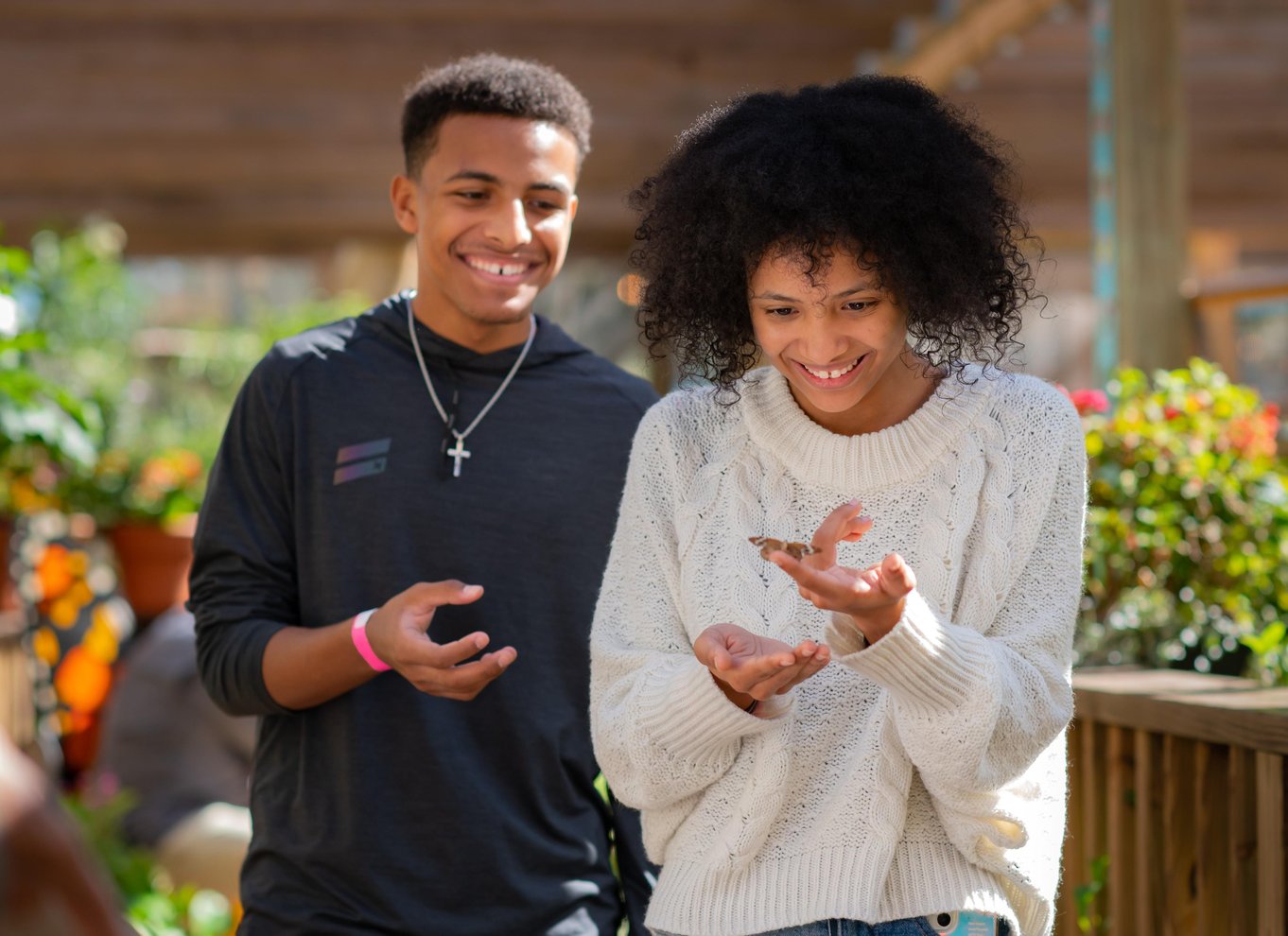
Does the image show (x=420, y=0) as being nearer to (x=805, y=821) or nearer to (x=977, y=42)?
(x=977, y=42)

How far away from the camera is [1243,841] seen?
2424 millimetres

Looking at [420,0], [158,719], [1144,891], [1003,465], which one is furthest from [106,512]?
[1003,465]

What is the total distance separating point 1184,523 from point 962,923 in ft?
5.55

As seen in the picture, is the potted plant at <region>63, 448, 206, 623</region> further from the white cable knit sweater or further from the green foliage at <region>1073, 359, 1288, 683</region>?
the white cable knit sweater

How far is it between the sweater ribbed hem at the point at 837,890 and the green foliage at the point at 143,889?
203cm

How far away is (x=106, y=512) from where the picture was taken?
6320mm

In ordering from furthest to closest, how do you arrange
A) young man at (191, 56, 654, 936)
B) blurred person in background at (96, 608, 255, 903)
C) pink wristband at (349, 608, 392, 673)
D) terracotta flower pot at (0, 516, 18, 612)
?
terracotta flower pot at (0, 516, 18, 612)
blurred person in background at (96, 608, 255, 903)
young man at (191, 56, 654, 936)
pink wristband at (349, 608, 392, 673)

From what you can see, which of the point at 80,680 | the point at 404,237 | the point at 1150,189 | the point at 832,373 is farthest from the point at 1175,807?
the point at 404,237

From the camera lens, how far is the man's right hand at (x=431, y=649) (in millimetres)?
2012

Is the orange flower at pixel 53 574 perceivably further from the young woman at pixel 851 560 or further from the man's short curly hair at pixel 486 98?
the young woman at pixel 851 560

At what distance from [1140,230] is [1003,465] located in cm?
322

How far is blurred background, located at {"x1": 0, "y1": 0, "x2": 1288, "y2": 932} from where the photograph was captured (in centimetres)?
326

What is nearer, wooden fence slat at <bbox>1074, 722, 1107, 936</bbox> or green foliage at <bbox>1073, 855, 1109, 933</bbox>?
green foliage at <bbox>1073, 855, 1109, 933</bbox>

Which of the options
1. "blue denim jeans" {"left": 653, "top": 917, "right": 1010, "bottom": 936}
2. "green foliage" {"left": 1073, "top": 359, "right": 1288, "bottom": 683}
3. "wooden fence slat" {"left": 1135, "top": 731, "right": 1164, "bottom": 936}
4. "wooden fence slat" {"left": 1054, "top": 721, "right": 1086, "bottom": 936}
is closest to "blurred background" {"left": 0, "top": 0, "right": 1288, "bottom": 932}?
"green foliage" {"left": 1073, "top": 359, "right": 1288, "bottom": 683}
